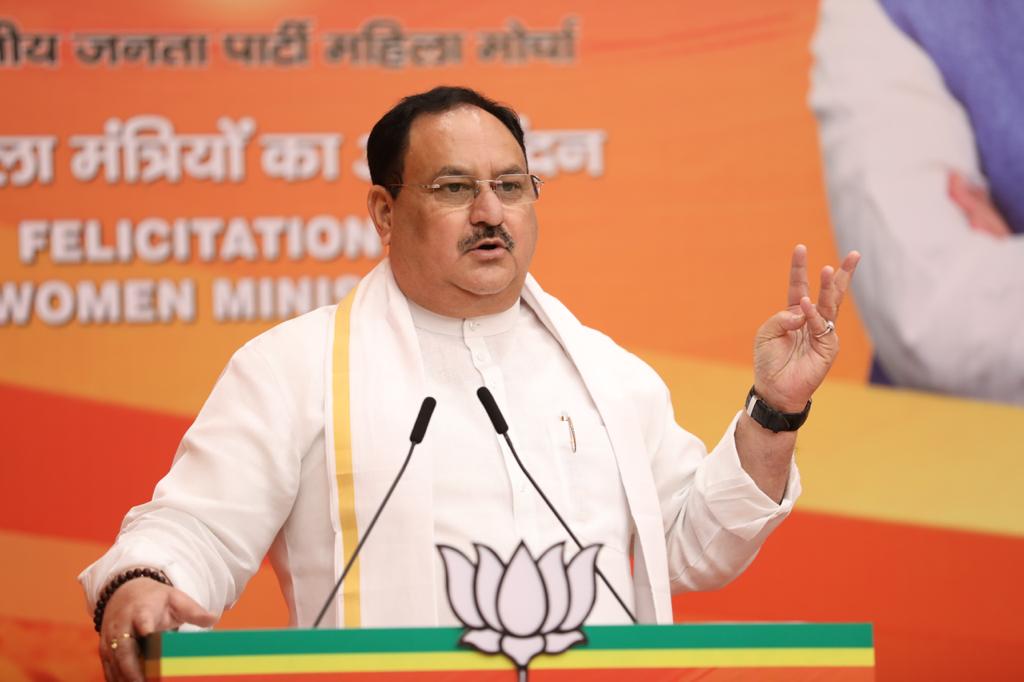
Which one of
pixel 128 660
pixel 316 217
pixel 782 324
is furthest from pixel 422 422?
pixel 316 217

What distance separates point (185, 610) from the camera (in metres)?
1.81

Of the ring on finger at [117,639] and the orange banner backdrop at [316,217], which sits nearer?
the ring on finger at [117,639]

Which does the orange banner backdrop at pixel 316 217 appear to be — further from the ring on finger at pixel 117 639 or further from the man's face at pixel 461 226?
the ring on finger at pixel 117 639

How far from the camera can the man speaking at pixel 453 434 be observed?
2.19 metres

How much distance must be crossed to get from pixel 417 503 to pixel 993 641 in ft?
7.57

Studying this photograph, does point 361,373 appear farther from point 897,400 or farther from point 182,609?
point 897,400

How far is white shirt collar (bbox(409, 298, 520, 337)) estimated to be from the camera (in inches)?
97.3

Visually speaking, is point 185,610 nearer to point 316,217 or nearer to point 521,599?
point 521,599

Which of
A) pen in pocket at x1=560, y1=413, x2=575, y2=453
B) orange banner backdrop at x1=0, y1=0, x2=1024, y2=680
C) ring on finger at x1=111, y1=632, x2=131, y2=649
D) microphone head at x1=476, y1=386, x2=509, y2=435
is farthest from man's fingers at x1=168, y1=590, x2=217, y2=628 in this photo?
orange banner backdrop at x1=0, y1=0, x2=1024, y2=680

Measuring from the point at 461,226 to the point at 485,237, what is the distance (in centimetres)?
5

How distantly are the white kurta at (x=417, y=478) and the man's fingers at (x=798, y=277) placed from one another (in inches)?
10.5

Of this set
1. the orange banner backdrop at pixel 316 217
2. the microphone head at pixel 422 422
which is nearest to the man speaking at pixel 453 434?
the microphone head at pixel 422 422

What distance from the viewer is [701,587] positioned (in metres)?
2.46

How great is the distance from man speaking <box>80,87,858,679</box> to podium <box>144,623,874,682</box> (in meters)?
0.49
